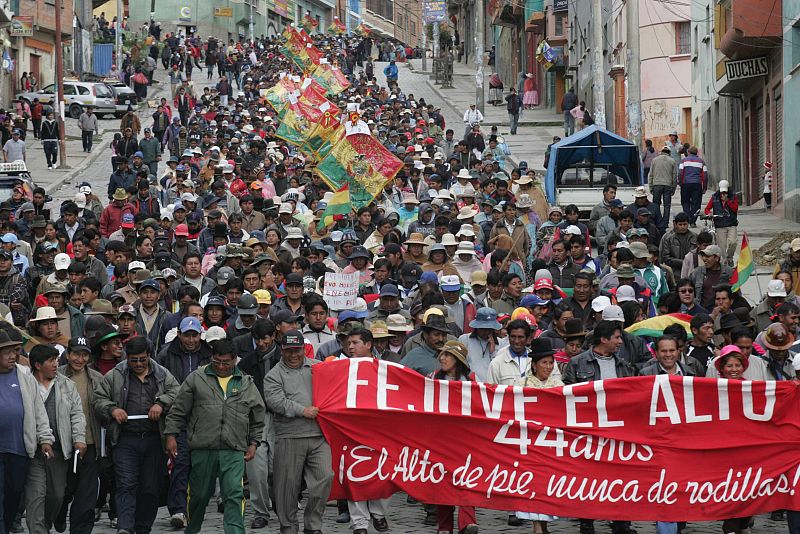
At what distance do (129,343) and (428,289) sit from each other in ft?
14.5

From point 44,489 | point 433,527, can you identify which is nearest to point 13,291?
point 44,489

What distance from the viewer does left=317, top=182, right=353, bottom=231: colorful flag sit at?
2108cm

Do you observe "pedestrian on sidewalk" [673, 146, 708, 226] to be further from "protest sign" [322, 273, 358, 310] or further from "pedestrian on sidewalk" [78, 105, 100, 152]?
"pedestrian on sidewalk" [78, 105, 100, 152]

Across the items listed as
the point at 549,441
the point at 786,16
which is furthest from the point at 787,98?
the point at 549,441

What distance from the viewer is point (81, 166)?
4081 centimetres

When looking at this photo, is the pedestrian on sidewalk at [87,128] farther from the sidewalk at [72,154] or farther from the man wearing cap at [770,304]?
the man wearing cap at [770,304]

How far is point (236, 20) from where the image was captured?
94.4 metres

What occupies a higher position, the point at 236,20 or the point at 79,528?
the point at 236,20

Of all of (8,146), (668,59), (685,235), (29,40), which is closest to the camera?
(685,235)

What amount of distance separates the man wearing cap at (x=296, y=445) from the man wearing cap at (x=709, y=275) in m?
6.46

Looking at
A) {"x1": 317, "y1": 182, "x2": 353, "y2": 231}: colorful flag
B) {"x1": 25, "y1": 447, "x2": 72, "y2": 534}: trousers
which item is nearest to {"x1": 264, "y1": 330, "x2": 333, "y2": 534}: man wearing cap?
{"x1": 25, "y1": 447, "x2": 72, "y2": 534}: trousers

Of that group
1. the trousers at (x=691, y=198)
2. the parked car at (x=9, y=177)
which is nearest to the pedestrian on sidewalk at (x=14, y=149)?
the parked car at (x=9, y=177)

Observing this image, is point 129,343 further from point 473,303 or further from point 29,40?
point 29,40

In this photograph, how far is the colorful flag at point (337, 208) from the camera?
69.2 ft
